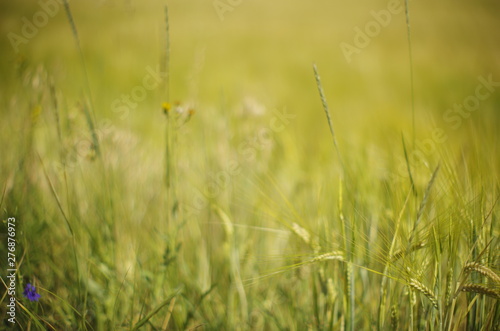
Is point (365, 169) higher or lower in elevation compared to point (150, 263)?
higher

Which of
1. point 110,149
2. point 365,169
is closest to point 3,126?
point 110,149

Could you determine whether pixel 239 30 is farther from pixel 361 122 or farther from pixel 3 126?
pixel 3 126

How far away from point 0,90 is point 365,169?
200cm

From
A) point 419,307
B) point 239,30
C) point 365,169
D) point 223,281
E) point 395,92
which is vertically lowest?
point 223,281

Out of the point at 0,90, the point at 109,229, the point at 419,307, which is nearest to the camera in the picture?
the point at 419,307

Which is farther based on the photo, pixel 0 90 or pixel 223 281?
pixel 0 90

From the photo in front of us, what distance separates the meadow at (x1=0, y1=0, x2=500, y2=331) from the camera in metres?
0.49

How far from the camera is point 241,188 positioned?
1.11 meters

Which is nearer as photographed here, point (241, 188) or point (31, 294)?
point (31, 294)

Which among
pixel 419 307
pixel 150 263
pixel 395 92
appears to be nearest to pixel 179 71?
pixel 395 92

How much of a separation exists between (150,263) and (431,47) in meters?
3.13

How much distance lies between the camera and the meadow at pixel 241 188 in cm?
49

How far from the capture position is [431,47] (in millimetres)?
2740

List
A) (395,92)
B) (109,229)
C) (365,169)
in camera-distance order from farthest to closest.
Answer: (395,92), (365,169), (109,229)
